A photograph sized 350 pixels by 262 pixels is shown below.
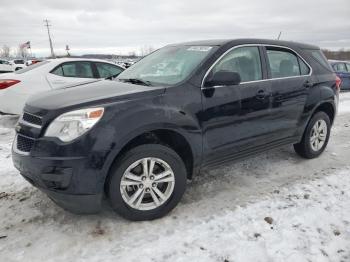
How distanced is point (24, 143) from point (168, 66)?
178cm

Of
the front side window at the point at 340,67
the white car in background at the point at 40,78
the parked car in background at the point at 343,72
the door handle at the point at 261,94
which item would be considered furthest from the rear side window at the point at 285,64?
the front side window at the point at 340,67

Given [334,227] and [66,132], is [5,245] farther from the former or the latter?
[334,227]

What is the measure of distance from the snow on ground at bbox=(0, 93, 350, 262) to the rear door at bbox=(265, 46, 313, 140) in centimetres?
69

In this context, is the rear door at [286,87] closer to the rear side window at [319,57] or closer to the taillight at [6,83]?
the rear side window at [319,57]

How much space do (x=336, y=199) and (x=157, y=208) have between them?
2.00 metres

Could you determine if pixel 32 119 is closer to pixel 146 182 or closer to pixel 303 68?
pixel 146 182

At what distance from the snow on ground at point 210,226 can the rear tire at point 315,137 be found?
663 millimetres

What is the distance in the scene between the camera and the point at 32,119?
319 centimetres

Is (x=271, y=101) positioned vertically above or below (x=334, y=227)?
above

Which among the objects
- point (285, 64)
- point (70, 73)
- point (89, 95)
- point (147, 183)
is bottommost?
point (147, 183)

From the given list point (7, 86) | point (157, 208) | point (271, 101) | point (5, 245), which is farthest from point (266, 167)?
point (7, 86)

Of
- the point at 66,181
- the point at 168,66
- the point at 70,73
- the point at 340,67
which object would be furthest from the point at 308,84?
the point at 340,67

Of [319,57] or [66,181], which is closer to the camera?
[66,181]

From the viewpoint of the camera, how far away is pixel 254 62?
4230mm
